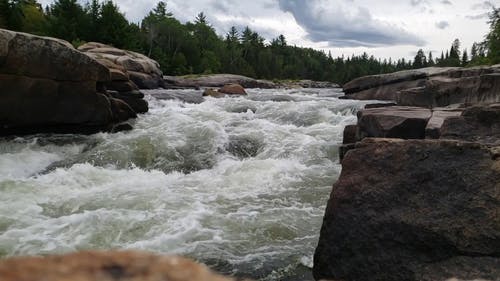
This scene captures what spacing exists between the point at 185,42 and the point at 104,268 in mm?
65833

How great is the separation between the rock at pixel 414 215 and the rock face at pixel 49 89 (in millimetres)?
9066

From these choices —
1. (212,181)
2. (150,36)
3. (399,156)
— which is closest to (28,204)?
(212,181)

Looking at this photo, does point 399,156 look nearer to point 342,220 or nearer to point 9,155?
point 342,220

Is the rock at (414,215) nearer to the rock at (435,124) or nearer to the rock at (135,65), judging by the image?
the rock at (435,124)

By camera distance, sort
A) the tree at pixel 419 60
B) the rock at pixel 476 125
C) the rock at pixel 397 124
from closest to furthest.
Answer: the rock at pixel 476 125, the rock at pixel 397 124, the tree at pixel 419 60

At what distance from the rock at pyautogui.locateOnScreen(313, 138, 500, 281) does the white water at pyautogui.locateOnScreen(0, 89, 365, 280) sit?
2.85 ft

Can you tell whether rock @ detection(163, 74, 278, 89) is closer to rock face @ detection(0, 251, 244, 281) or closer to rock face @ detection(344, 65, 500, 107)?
rock face @ detection(344, 65, 500, 107)

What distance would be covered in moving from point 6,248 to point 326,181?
222 inches

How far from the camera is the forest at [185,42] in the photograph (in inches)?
1544

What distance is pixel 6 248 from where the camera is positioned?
5406 millimetres

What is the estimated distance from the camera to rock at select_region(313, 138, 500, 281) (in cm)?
358

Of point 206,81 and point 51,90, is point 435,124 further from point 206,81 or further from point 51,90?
point 206,81

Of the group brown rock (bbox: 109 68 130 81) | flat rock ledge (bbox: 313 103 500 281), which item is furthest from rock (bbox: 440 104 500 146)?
brown rock (bbox: 109 68 130 81)

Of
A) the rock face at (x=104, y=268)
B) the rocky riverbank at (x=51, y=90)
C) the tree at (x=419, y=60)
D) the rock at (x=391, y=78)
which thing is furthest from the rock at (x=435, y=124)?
the tree at (x=419, y=60)
